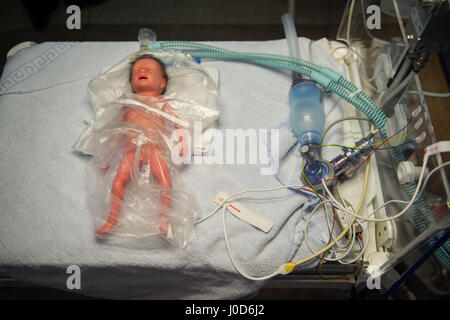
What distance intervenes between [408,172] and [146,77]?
908 mm

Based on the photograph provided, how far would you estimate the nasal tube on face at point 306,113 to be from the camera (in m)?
1.09

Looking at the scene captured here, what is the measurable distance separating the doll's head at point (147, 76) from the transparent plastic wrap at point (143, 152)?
0.11 ft

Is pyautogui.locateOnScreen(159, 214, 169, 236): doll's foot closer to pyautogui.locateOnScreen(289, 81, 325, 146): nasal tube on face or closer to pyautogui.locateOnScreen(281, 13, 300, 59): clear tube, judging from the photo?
pyautogui.locateOnScreen(289, 81, 325, 146): nasal tube on face

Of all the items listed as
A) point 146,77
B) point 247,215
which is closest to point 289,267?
point 247,215

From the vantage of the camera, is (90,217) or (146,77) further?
(146,77)

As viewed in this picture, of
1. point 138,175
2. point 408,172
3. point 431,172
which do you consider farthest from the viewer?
point 138,175

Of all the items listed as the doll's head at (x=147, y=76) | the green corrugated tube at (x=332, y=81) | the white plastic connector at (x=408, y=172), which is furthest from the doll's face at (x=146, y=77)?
the white plastic connector at (x=408, y=172)

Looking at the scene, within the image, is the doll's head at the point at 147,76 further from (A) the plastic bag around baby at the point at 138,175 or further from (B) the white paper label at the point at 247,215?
(B) the white paper label at the point at 247,215

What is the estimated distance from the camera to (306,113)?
112cm

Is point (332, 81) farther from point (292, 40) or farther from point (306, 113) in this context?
point (292, 40)

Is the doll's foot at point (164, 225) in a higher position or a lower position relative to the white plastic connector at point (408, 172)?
lower

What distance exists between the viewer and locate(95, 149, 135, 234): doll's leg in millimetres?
993
